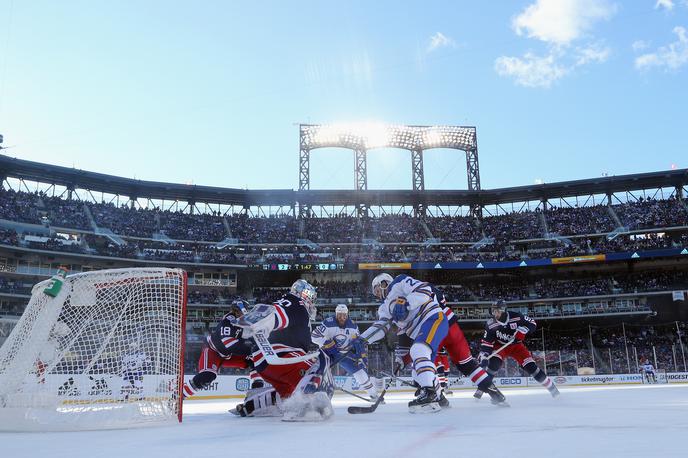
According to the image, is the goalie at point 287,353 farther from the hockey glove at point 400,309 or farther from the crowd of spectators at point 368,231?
the crowd of spectators at point 368,231

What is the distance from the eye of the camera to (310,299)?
690cm

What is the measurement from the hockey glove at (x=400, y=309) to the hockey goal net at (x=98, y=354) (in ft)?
9.17

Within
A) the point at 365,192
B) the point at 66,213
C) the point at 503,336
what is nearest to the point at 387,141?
the point at 365,192

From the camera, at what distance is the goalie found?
630 centimetres

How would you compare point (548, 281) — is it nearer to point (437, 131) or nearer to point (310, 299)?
point (437, 131)

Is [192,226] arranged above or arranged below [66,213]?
below

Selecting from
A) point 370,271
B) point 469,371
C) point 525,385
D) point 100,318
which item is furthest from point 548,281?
point 100,318

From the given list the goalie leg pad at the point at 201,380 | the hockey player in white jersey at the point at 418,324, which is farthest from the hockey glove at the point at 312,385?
the goalie leg pad at the point at 201,380

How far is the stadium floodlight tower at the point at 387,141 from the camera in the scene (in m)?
50.7

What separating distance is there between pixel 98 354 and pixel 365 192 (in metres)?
42.3

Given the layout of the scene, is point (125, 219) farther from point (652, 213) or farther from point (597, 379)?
point (652, 213)

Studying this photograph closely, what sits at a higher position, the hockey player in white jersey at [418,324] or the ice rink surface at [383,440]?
the hockey player in white jersey at [418,324]

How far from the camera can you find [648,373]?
85.6 ft

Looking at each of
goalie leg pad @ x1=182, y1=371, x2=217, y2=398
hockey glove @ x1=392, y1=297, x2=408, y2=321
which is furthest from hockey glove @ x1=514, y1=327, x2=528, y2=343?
goalie leg pad @ x1=182, y1=371, x2=217, y2=398
